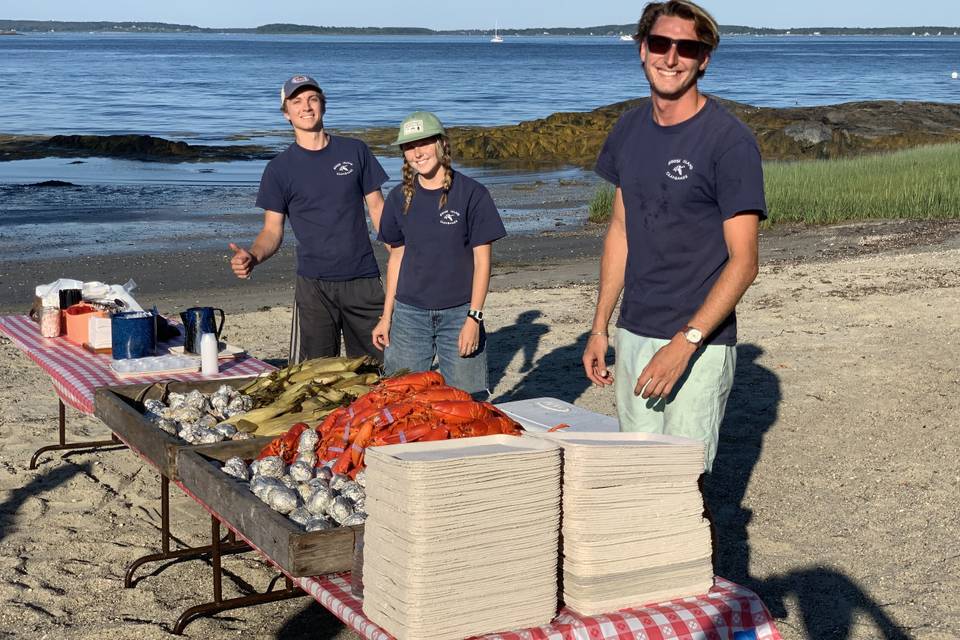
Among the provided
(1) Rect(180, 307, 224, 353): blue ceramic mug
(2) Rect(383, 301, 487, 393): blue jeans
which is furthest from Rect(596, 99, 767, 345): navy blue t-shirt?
(1) Rect(180, 307, 224, 353): blue ceramic mug

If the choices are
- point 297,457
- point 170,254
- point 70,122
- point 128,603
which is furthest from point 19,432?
point 70,122

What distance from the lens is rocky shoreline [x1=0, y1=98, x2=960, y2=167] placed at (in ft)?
111

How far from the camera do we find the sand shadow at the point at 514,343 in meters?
9.09

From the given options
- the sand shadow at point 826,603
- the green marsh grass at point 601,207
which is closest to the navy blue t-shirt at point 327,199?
the sand shadow at point 826,603

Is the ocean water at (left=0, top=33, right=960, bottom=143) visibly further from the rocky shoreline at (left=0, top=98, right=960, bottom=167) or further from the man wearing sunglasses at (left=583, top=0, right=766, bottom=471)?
the man wearing sunglasses at (left=583, top=0, right=766, bottom=471)

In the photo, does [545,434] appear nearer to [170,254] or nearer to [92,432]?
[92,432]

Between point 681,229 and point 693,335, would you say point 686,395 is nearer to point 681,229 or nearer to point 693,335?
point 693,335

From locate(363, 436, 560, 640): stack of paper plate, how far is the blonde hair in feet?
8.17

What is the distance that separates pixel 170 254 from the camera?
16297 millimetres

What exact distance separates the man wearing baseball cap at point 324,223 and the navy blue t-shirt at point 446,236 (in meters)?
0.69

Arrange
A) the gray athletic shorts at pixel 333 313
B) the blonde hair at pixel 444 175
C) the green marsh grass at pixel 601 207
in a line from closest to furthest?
the blonde hair at pixel 444 175 < the gray athletic shorts at pixel 333 313 < the green marsh grass at pixel 601 207

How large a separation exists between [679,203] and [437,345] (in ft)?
6.92

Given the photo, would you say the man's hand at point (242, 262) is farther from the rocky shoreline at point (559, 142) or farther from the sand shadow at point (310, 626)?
the rocky shoreline at point (559, 142)

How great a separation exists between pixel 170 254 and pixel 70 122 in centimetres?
2938
